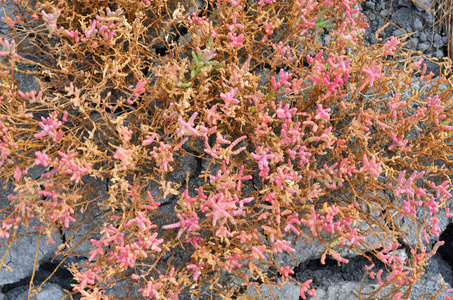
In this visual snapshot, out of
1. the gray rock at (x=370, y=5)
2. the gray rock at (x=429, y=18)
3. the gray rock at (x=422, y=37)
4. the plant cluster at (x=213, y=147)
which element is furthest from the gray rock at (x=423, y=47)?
the plant cluster at (x=213, y=147)

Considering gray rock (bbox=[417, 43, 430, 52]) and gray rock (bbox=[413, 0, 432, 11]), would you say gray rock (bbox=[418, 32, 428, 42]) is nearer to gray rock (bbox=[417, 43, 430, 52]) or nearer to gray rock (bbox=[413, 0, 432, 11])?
gray rock (bbox=[417, 43, 430, 52])

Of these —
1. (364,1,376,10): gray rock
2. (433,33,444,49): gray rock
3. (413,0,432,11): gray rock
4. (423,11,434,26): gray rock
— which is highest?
(413,0,432,11): gray rock

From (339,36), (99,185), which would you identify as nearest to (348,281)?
(339,36)

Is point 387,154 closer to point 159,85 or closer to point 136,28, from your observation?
point 159,85

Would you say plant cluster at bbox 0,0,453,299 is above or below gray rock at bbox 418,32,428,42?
below

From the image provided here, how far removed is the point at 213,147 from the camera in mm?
1957

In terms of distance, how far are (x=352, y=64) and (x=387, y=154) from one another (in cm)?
79

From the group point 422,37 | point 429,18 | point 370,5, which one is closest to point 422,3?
point 429,18

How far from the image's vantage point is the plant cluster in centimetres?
194

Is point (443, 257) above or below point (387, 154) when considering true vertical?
below

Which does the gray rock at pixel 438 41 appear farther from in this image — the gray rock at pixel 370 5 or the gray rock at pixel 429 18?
the gray rock at pixel 370 5

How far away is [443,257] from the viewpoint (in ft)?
9.18

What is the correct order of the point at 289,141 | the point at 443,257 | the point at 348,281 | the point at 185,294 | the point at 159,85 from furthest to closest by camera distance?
the point at 443,257
the point at 348,281
the point at 185,294
the point at 159,85
the point at 289,141

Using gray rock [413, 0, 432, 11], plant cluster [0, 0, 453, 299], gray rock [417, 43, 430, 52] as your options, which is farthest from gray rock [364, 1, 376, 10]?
plant cluster [0, 0, 453, 299]
